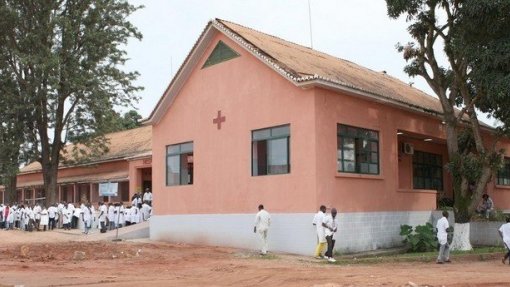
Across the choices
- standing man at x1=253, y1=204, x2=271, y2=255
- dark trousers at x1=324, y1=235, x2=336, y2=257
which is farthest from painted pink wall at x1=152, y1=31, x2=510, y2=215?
dark trousers at x1=324, y1=235, x2=336, y2=257

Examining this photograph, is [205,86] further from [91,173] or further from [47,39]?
[91,173]

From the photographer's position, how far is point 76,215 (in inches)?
1248

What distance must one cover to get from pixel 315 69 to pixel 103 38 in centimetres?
1766

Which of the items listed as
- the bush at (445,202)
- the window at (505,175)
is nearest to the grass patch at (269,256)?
the bush at (445,202)

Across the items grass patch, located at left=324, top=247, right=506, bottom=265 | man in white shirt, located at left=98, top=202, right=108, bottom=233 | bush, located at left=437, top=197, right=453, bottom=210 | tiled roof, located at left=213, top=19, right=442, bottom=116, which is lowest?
grass patch, located at left=324, top=247, right=506, bottom=265

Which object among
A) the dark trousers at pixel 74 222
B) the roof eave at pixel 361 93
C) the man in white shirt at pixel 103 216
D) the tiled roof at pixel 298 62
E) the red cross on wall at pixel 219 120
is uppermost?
the tiled roof at pixel 298 62

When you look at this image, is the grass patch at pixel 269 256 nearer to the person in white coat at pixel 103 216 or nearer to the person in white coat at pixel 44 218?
the person in white coat at pixel 103 216

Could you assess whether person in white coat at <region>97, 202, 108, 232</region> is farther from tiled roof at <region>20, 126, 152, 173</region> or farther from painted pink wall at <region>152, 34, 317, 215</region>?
painted pink wall at <region>152, 34, 317, 215</region>

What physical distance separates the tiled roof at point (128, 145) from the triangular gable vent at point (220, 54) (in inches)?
460

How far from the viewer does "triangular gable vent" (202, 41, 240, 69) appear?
21609 millimetres

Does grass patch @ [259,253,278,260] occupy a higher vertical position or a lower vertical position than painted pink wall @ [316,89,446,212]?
lower

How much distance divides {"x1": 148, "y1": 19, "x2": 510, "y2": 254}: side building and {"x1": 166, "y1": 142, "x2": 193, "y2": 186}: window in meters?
0.04

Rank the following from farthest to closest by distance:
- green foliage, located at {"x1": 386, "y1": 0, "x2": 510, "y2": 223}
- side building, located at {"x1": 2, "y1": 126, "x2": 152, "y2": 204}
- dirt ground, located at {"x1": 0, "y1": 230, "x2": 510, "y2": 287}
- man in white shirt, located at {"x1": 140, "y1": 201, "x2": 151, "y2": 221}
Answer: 1. side building, located at {"x1": 2, "y1": 126, "x2": 152, "y2": 204}
2. man in white shirt, located at {"x1": 140, "y1": 201, "x2": 151, "y2": 221}
3. green foliage, located at {"x1": 386, "y1": 0, "x2": 510, "y2": 223}
4. dirt ground, located at {"x1": 0, "y1": 230, "x2": 510, "y2": 287}

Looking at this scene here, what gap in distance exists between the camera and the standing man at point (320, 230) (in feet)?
56.4
